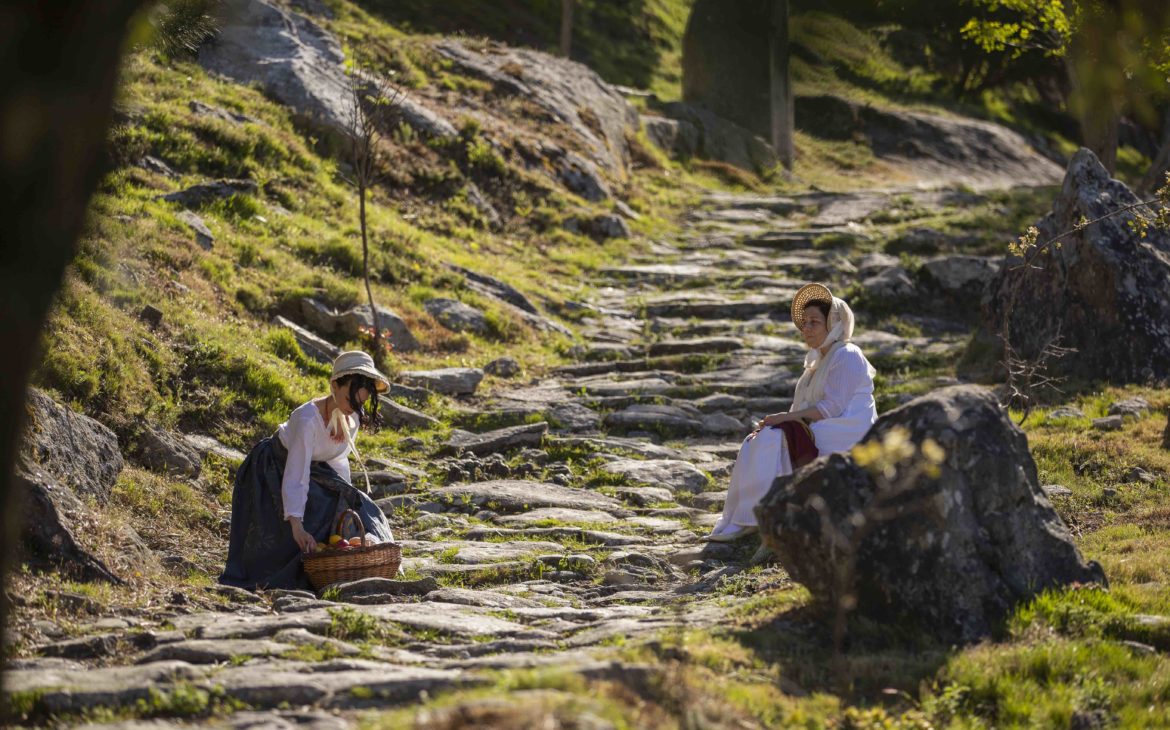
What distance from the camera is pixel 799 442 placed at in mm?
9219

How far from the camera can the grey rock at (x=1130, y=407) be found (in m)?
12.3

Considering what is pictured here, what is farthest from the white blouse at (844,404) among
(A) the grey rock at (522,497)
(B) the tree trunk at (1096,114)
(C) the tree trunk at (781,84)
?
(C) the tree trunk at (781,84)

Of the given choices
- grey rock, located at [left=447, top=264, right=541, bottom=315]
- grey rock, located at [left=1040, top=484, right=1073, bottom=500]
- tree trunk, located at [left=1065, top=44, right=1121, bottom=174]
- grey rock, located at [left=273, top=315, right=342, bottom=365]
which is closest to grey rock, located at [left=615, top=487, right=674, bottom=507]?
grey rock, located at [left=1040, top=484, right=1073, bottom=500]

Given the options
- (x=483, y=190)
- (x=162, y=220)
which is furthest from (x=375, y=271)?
(x=483, y=190)

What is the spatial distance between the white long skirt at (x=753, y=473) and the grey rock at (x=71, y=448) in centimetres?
440

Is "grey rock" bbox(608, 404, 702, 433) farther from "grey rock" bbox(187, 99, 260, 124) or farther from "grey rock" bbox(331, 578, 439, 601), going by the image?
"grey rock" bbox(187, 99, 260, 124)

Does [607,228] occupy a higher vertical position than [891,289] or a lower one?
higher

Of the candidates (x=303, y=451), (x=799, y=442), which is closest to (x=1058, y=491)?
(x=799, y=442)

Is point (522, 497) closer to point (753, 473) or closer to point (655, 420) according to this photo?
point (753, 473)

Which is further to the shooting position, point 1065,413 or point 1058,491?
point 1065,413

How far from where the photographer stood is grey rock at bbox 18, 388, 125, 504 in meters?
7.99

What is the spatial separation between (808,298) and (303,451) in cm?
405

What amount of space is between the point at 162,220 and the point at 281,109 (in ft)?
20.5

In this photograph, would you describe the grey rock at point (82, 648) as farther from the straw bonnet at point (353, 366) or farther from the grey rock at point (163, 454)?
the grey rock at point (163, 454)
